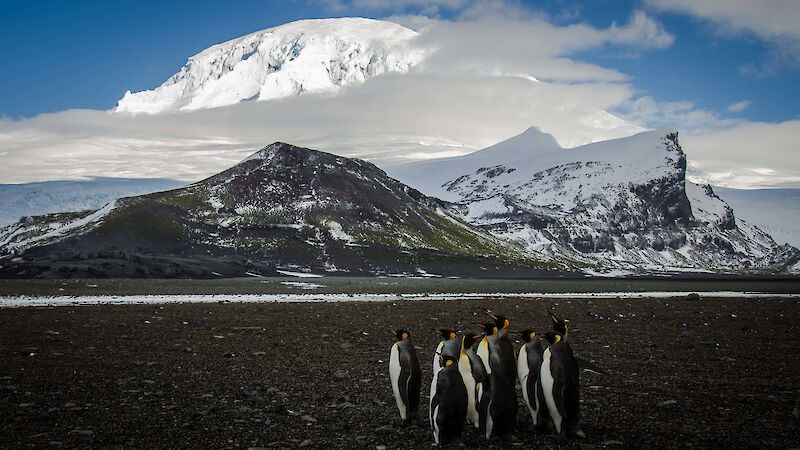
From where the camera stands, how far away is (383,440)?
1068 centimetres

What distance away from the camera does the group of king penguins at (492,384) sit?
10.8 meters

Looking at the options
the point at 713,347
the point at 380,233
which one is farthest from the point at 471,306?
the point at 380,233

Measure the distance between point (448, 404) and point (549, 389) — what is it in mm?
1814

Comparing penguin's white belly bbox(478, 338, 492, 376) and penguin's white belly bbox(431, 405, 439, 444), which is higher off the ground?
penguin's white belly bbox(478, 338, 492, 376)

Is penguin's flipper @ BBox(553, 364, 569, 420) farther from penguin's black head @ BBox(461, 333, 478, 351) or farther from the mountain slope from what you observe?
the mountain slope

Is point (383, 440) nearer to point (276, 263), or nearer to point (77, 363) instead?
→ point (77, 363)

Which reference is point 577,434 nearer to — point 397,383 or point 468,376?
point 468,376

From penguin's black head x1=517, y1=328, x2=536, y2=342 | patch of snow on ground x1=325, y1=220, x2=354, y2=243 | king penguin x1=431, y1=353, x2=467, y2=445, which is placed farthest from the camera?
patch of snow on ground x1=325, y1=220, x2=354, y2=243

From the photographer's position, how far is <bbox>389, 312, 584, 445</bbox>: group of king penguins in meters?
10.8

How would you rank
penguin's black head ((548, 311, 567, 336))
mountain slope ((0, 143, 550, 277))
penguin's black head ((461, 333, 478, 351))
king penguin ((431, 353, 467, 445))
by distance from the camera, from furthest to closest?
1. mountain slope ((0, 143, 550, 277))
2. penguin's black head ((548, 311, 567, 336))
3. penguin's black head ((461, 333, 478, 351))
4. king penguin ((431, 353, 467, 445))

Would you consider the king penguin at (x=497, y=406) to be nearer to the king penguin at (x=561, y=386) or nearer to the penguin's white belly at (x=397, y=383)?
the king penguin at (x=561, y=386)

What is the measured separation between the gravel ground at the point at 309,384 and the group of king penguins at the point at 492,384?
1.24 ft

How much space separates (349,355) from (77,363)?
7086mm

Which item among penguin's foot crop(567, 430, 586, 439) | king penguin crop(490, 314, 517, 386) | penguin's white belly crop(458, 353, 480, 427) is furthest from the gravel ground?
king penguin crop(490, 314, 517, 386)
